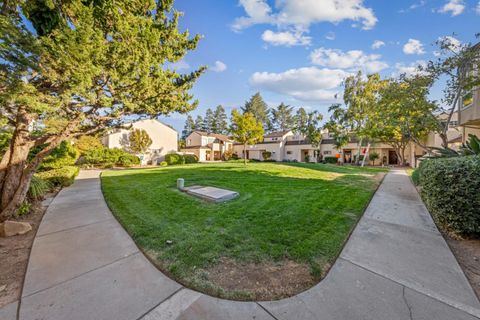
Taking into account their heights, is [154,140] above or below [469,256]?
above

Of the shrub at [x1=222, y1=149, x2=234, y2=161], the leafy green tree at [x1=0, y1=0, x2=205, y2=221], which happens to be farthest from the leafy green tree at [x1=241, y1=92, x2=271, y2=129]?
the leafy green tree at [x1=0, y1=0, x2=205, y2=221]

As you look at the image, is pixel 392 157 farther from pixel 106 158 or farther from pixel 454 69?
pixel 106 158

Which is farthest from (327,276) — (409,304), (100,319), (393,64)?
(393,64)

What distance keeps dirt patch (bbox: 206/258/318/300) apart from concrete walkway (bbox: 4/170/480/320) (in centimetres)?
14

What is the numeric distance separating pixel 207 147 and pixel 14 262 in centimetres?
3141

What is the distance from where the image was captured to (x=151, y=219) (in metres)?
4.58

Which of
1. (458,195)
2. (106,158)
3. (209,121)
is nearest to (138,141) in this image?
(106,158)

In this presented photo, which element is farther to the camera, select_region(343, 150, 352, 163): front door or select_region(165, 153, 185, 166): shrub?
select_region(343, 150, 352, 163): front door

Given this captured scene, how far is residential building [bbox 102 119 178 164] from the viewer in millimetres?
22344

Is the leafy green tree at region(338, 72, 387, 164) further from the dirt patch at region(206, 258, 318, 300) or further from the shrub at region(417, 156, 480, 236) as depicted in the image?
the dirt patch at region(206, 258, 318, 300)

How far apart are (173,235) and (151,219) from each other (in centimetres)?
118

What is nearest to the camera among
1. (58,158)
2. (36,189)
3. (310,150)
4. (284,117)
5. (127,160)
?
(36,189)

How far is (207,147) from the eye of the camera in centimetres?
3416

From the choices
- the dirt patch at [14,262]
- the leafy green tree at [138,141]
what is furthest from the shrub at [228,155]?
the dirt patch at [14,262]
